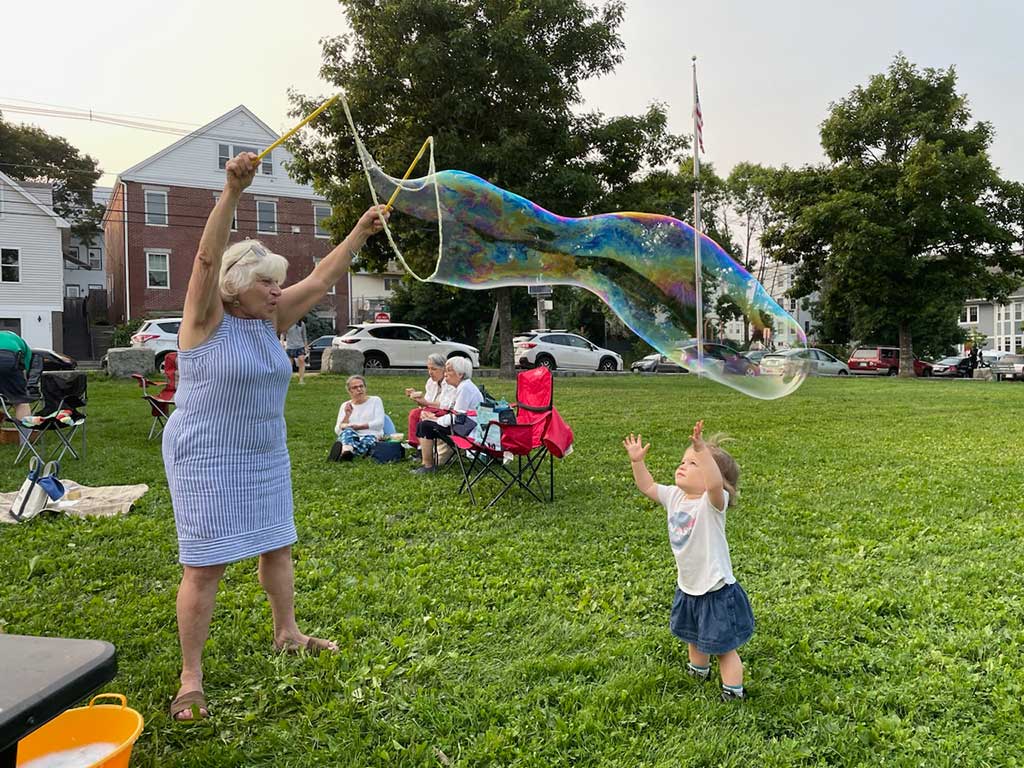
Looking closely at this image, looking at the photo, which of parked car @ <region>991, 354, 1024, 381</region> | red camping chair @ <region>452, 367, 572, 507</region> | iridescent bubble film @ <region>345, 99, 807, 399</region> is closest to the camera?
iridescent bubble film @ <region>345, 99, 807, 399</region>

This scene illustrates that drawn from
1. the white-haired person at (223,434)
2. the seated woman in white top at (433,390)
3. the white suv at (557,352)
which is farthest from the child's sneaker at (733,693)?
the white suv at (557,352)

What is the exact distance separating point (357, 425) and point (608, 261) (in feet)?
13.2

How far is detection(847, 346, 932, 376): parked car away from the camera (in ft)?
108

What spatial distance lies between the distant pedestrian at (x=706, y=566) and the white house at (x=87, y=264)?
48.2 m

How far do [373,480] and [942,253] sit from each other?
2707 cm

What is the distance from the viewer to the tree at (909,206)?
83.6 ft

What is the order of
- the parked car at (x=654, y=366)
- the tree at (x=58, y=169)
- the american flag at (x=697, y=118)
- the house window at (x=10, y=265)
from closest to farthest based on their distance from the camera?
the american flag at (x=697, y=118), the house window at (x=10, y=265), the parked car at (x=654, y=366), the tree at (x=58, y=169)

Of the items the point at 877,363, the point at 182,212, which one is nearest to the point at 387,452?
the point at 182,212

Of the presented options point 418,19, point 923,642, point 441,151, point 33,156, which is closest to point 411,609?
point 923,642

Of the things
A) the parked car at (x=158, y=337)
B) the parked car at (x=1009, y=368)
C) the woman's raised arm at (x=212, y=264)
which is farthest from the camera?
the parked car at (x=1009, y=368)

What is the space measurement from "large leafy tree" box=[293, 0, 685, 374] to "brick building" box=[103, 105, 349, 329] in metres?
14.1

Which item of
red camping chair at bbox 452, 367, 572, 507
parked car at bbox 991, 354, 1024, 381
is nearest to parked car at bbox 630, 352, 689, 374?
parked car at bbox 991, 354, 1024, 381

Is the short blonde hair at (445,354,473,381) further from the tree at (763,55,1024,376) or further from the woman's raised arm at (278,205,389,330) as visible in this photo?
the tree at (763,55,1024,376)

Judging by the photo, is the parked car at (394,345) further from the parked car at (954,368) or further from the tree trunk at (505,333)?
the parked car at (954,368)
